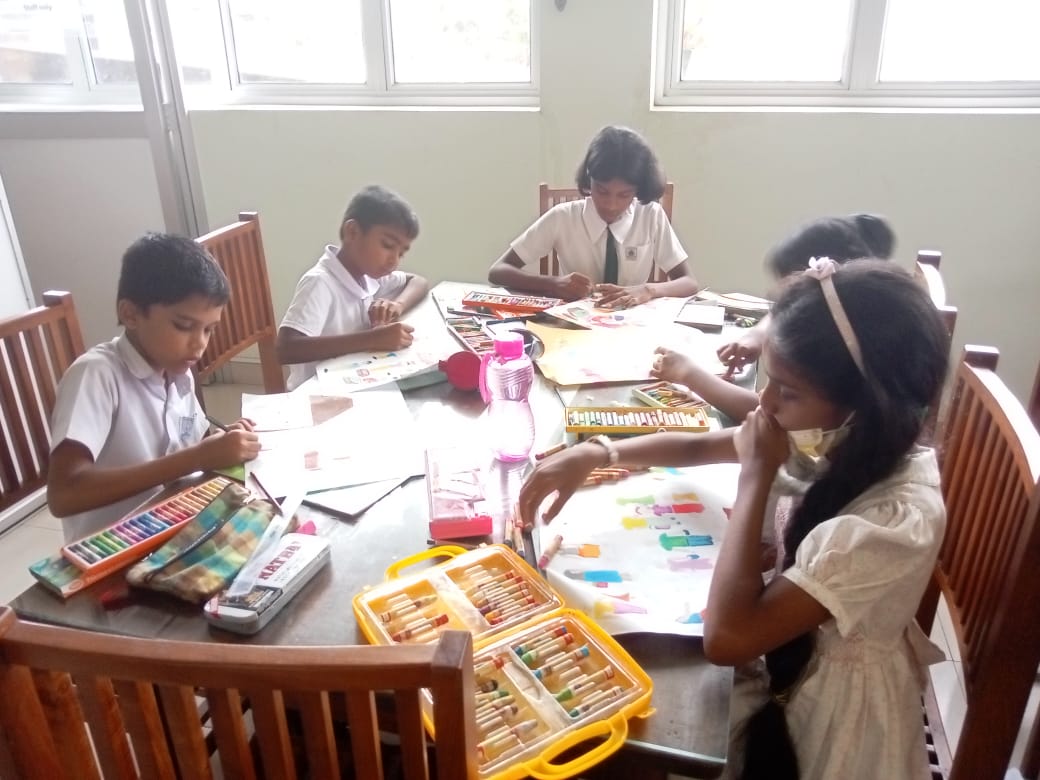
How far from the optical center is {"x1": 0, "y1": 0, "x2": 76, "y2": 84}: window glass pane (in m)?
2.90

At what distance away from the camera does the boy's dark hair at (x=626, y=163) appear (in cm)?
201

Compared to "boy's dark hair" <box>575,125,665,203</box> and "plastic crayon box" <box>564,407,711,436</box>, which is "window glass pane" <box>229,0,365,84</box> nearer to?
"boy's dark hair" <box>575,125,665,203</box>

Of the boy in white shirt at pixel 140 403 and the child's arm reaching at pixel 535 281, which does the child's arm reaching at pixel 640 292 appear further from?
the boy in white shirt at pixel 140 403

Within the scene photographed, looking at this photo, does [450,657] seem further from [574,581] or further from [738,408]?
[738,408]

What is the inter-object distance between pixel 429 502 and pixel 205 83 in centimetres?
264

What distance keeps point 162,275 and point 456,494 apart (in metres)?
0.65

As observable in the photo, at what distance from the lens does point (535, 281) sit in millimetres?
2047

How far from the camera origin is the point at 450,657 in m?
0.49

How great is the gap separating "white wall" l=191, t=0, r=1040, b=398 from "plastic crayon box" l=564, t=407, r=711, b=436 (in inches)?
61.9

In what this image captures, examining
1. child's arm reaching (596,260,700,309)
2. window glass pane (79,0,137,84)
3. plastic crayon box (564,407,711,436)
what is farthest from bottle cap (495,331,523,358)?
window glass pane (79,0,137,84)

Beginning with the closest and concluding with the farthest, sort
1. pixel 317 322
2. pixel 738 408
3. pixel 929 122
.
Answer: pixel 738 408, pixel 317 322, pixel 929 122

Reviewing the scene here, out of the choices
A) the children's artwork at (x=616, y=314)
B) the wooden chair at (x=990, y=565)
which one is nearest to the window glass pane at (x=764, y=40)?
the children's artwork at (x=616, y=314)

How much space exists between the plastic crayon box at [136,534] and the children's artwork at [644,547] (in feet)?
1.44

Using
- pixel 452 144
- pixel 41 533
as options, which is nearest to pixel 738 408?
A: pixel 452 144
